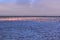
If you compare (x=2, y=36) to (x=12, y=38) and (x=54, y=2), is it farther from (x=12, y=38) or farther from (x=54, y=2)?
(x=54, y=2)

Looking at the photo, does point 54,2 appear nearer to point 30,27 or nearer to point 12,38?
point 30,27

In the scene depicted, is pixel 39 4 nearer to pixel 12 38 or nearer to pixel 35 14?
pixel 35 14

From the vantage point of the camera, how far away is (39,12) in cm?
51

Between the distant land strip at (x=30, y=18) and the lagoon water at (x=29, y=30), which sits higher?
the distant land strip at (x=30, y=18)

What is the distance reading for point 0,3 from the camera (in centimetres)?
50

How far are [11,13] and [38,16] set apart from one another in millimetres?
143

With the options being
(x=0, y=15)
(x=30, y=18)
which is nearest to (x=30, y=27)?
(x=30, y=18)

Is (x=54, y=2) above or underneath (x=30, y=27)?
above

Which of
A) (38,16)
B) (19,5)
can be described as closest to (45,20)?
(38,16)

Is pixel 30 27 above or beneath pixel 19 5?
beneath

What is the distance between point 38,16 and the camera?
520 millimetres

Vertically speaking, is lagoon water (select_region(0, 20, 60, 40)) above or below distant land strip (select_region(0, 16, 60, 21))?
below

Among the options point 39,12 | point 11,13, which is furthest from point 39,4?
point 11,13

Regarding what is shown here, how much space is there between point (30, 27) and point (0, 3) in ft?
0.64
